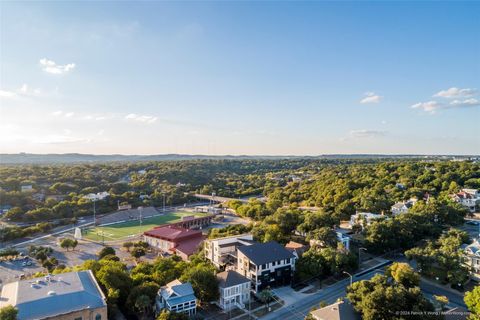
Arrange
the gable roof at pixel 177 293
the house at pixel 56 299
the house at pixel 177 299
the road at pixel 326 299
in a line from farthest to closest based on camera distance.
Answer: the road at pixel 326 299, the gable roof at pixel 177 293, the house at pixel 177 299, the house at pixel 56 299

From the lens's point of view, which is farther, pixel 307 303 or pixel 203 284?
pixel 307 303

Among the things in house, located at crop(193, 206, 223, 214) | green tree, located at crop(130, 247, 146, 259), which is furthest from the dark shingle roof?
house, located at crop(193, 206, 223, 214)

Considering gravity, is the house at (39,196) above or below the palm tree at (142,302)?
above

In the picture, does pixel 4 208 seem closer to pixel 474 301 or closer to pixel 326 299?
pixel 326 299

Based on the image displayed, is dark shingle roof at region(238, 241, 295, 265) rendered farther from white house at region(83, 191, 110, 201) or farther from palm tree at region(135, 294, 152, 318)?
white house at region(83, 191, 110, 201)

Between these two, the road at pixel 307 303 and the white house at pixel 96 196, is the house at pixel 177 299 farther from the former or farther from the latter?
the white house at pixel 96 196

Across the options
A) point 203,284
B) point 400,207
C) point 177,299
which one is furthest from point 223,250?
point 400,207

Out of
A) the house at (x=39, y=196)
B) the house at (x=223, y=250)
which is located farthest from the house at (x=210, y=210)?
the house at (x=39, y=196)

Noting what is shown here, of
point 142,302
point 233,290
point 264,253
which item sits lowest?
point 233,290
